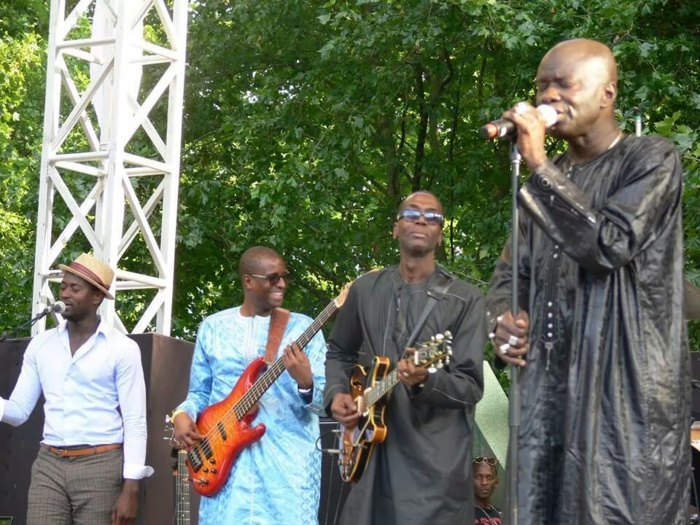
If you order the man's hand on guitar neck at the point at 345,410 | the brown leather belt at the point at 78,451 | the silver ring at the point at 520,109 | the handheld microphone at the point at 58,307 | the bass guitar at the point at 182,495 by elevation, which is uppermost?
the silver ring at the point at 520,109

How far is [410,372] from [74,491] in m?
3.07

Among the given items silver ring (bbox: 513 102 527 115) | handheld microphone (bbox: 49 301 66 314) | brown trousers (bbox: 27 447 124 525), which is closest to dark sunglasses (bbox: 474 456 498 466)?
brown trousers (bbox: 27 447 124 525)

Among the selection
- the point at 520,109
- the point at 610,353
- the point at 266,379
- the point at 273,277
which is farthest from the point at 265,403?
the point at 520,109

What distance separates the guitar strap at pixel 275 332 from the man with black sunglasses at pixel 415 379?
1007 millimetres

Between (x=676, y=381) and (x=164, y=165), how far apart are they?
7.69 metres

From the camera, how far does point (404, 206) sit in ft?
20.4

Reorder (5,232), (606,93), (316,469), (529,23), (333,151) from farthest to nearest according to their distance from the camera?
(5,232)
(333,151)
(529,23)
(316,469)
(606,93)

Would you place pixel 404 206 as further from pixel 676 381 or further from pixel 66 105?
pixel 66 105

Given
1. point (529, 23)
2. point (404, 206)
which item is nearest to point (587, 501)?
point (404, 206)

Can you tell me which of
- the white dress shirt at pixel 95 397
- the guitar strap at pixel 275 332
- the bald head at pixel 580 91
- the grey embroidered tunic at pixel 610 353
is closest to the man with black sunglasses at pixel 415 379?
the guitar strap at pixel 275 332

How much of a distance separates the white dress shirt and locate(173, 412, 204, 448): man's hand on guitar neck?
0.45 meters

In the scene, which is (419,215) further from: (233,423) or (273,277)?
(233,423)

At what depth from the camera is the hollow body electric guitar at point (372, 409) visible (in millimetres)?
5547

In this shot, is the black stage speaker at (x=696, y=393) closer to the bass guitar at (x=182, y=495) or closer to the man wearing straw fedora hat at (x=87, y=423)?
the bass guitar at (x=182, y=495)
